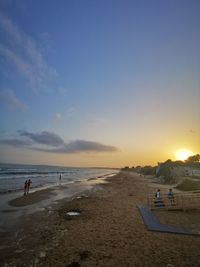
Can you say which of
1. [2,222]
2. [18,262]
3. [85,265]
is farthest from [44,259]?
[2,222]

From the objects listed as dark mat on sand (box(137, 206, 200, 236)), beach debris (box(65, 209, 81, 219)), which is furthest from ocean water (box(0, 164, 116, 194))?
dark mat on sand (box(137, 206, 200, 236))

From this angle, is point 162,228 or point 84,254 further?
point 162,228

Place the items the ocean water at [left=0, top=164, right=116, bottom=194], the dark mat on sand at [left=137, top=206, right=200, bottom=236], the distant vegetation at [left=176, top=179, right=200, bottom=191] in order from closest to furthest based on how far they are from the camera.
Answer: the dark mat on sand at [left=137, top=206, right=200, bottom=236] < the distant vegetation at [left=176, top=179, right=200, bottom=191] < the ocean water at [left=0, top=164, right=116, bottom=194]

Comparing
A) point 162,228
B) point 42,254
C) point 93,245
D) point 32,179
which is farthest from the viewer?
point 32,179

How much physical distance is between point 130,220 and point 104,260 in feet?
22.6

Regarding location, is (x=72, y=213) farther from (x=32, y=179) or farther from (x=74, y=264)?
(x=32, y=179)

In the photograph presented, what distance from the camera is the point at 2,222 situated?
14430 millimetres

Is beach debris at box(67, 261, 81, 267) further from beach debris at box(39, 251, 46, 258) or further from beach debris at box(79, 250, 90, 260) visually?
beach debris at box(39, 251, 46, 258)

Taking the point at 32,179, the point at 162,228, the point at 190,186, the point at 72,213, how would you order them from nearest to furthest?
the point at 162,228, the point at 72,213, the point at 190,186, the point at 32,179

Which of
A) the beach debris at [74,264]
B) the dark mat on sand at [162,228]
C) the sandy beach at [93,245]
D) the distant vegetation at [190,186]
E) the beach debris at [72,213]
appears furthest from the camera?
the distant vegetation at [190,186]

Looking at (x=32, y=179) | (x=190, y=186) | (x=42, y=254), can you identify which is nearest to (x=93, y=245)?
(x=42, y=254)

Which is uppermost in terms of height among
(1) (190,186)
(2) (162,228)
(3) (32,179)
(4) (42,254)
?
(1) (190,186)

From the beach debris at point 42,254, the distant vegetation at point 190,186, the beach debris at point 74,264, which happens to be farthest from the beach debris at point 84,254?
the distant vegetation at point 190,186

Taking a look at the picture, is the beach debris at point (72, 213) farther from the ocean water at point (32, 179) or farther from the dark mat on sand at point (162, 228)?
the ocean water at point (32, 179)
